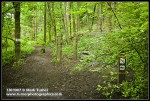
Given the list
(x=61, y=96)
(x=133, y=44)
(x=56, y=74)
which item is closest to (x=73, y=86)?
(x=61, y=96)

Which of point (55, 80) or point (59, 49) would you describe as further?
point (59, 49)

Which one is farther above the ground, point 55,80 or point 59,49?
point 59,49

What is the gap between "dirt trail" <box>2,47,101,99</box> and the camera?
5.87 metres

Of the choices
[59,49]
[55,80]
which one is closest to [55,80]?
[55,80]

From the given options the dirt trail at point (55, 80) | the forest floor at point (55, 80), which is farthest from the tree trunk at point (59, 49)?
the dirt trail at point (55, 80)

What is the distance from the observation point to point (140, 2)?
5059 millimetres

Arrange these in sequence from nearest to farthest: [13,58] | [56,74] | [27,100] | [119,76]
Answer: [27,100] → [119,76] → [56,74] → [13,58]

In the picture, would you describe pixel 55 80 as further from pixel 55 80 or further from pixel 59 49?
pixel 59 49

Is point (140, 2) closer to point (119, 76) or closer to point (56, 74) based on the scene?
point (119, 76)

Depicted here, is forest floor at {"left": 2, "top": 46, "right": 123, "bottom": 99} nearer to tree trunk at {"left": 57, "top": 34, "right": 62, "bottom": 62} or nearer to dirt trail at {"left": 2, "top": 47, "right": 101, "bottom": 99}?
dirt trail at {"left": 2, "top": 47, "right": 101, "bottom": 99}

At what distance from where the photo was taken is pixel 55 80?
7031mm

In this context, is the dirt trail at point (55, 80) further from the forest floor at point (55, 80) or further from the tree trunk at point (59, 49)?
the tree trunk at point (59, 49)

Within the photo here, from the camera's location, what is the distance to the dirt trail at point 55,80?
19.3 feet

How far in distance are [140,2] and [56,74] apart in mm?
4106
